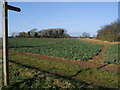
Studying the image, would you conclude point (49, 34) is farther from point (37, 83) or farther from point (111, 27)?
point (37, 83)

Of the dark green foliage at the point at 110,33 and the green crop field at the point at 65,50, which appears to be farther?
the dark green foliage at the point at 110,33

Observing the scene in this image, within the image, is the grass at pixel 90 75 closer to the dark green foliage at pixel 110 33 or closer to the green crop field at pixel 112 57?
the green crop field at pixel 112 57

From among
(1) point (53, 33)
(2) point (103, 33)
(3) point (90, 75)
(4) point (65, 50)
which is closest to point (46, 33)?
(1) point (53, 33)

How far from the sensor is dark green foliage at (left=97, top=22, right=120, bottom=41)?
56.7 metres

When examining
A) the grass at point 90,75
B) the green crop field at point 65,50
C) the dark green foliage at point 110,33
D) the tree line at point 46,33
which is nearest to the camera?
the grass at point 90,75

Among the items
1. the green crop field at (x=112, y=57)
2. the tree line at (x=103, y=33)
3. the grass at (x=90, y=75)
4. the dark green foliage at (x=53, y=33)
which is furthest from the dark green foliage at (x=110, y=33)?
the grass at (x=90, y=75)

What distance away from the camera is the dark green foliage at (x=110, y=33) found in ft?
186

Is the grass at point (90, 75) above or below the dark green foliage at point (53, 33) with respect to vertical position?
below

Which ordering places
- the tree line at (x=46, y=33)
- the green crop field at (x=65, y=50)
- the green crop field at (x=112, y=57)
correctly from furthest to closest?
the tree line at (x=46, y=33), the green crop field at (x=65, y=50), the green crop field at (x=112, y=57)

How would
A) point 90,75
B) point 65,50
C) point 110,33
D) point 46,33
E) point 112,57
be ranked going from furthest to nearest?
point 46,33 < point 110,33 < point 65,50 < point 112,57 < point 90,75

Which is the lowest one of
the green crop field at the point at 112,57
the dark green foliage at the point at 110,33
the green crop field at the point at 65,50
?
the green crop field at the point at 112,57

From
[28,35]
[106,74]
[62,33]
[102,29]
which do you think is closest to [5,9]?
[106,74]

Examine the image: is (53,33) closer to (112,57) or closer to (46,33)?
(46,33)

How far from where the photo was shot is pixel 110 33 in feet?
195
